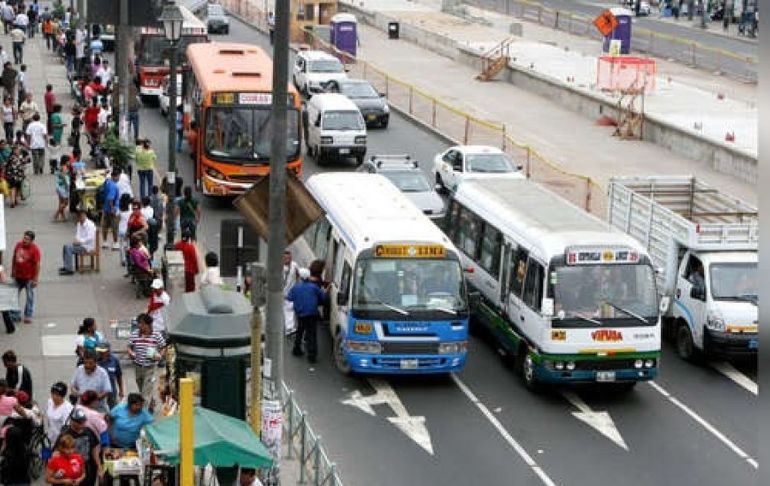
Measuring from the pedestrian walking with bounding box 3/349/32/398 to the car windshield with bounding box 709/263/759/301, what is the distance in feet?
33.5

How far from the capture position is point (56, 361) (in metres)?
19.9

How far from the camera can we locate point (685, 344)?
21719 mm

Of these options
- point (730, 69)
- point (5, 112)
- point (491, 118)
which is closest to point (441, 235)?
point (5, 112)

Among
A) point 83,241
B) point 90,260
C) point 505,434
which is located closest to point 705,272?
point 505,434

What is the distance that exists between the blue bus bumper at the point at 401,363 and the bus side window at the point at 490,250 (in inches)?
91.4

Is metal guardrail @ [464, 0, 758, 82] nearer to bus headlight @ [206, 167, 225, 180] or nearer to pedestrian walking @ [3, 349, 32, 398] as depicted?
bus headlight @ [206, 167, 225, 180]

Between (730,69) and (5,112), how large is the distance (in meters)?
36.2

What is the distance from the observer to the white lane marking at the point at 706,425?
17.5 metres

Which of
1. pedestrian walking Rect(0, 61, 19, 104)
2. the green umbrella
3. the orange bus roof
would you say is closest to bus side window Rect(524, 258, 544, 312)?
the green umbrella

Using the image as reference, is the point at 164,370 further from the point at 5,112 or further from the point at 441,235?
the point at 5,112

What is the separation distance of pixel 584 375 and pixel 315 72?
105 ft

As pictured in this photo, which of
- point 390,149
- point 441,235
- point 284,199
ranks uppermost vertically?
point 284,199

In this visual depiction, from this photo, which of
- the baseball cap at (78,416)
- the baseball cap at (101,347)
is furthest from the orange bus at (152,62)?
the baseball cap at (78,416)

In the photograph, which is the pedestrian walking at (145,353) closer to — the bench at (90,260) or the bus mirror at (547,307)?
the bus mirror at (547,307)
